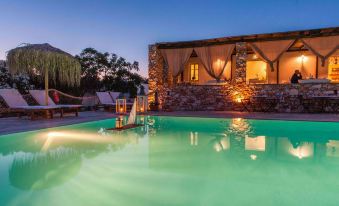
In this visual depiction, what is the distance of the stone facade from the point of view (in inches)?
525

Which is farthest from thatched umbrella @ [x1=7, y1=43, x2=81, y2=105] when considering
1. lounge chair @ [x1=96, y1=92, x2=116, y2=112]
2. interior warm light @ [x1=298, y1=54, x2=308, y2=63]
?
interior warm light @ [x1=298, y1=54, x2=308, y2=63]

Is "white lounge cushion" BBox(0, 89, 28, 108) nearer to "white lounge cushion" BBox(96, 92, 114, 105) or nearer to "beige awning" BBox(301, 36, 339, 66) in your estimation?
"white lounge cushion" BBox(96, 92, 114, 105)

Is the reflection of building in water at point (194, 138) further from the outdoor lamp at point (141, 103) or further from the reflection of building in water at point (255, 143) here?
the outdoor lamp at point (141, 103)

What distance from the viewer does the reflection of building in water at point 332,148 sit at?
17.9ft

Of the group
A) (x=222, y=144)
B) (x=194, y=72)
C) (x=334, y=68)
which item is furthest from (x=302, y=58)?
→ (x=222, y=144)

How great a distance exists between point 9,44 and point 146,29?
8.73 m

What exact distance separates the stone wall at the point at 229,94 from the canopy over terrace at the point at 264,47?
2.96 feet

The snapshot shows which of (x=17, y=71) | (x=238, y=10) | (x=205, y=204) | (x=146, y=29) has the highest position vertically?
(x=238, y=10)

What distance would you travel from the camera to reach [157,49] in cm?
1605

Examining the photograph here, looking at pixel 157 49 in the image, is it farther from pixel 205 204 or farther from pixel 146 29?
pixel 205 204

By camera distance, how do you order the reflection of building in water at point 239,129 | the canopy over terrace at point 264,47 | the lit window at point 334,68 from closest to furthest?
the reflection of building in water at point 239,129
the canopy over terrace at point 264,47
the lit window at point 334,68

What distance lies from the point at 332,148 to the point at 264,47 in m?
8.83

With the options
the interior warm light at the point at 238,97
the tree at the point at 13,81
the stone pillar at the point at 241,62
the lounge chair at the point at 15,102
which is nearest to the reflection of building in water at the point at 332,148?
the interior warm light at the point at 238,97

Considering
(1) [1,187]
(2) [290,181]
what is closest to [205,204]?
(2) [290,181]
